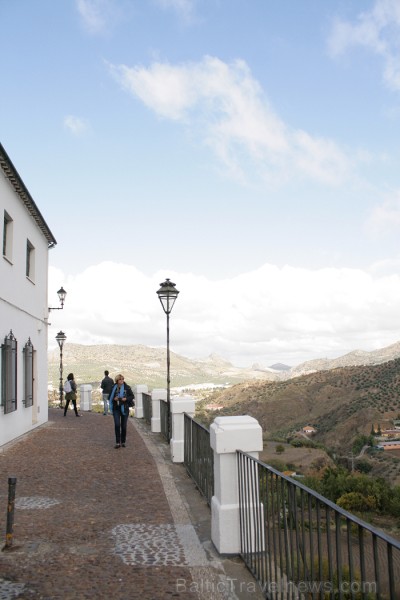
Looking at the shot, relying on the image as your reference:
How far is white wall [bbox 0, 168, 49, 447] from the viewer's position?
13.0 metres

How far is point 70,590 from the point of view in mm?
4234

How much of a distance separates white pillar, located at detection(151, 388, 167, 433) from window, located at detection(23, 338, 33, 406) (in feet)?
12.0

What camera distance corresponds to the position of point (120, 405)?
11.8 meters

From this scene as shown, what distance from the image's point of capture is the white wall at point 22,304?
12984 millimetres

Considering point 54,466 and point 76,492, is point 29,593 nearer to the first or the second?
point 76,492

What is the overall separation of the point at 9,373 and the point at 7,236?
3.58 meters

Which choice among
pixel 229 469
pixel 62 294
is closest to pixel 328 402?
pixel 62 294

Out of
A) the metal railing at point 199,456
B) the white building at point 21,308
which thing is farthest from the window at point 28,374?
the metal railing at point 199,456

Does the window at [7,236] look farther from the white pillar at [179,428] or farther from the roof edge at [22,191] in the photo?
the white pillar at [179,428]

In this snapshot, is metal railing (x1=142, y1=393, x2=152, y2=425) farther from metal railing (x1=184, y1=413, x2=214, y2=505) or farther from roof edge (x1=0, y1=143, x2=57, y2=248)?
metal railing (x1=184, y1=413, x2=214, y2=505)

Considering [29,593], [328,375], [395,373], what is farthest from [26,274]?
[328,375]

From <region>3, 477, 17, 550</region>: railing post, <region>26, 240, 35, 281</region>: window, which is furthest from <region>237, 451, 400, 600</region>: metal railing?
<region>26, 240, 35, 281</region>: window

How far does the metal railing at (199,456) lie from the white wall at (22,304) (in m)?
5.45

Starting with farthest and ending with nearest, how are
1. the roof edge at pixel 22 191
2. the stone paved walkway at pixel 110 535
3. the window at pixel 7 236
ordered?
the window at pixel 7 236, the roof edge at pixel 22 191, the stone paved walkway at pixel 110 535
